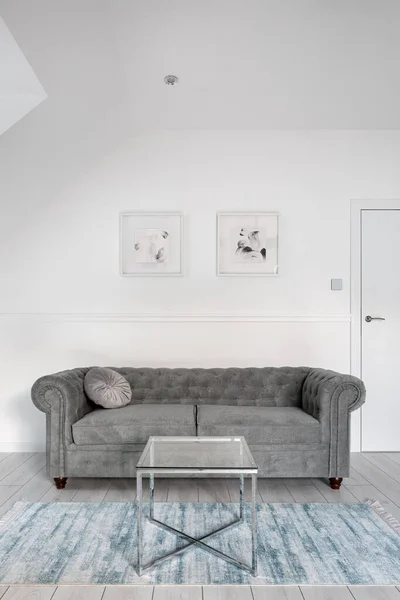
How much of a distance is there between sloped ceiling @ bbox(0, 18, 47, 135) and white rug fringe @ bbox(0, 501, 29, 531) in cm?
270

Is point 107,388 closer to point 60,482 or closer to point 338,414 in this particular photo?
point 60,482

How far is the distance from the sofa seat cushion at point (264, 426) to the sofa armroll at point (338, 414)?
0.07 m

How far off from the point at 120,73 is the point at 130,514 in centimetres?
298

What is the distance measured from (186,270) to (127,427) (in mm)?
1525

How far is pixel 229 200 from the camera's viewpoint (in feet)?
13.1

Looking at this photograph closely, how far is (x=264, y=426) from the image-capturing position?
2.97 metres

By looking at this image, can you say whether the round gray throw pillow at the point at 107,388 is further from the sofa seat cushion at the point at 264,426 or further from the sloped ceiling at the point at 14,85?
the sloped ceiling at the point at 14,85

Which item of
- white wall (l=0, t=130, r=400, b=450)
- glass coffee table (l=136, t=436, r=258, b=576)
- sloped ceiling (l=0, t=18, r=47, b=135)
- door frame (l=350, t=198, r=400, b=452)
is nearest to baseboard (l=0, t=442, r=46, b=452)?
white wall (l=0, t=130, r=400, b=450)

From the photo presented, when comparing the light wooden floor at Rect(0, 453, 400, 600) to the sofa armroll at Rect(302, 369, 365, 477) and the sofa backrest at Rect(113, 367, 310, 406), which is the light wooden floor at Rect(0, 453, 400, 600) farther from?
the sofa backrest at Rect(113, 367, 310, 406)

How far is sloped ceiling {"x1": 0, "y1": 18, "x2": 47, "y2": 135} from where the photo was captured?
2887 mm

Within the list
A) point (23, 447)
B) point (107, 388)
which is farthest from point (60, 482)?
point (23, 447)

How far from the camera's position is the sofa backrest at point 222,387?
3.51m

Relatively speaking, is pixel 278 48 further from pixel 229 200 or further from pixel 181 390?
pixel 181 390

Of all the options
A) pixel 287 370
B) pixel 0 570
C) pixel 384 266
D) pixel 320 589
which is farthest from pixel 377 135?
pixel 0 570
